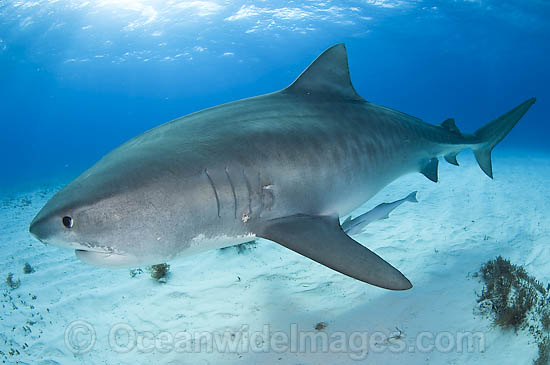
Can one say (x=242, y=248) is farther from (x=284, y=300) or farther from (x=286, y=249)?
(x=284, y=300)

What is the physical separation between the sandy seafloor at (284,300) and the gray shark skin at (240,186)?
136cm

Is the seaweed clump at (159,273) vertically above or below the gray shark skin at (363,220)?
below

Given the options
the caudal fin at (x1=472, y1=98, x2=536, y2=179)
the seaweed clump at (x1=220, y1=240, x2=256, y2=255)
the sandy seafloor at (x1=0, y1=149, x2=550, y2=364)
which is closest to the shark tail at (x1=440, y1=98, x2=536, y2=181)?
the caudal fin at (x1=472, y1=98, x2=536, y2=179)

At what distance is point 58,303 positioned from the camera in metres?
4.75

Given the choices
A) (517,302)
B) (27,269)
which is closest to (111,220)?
(517,302)

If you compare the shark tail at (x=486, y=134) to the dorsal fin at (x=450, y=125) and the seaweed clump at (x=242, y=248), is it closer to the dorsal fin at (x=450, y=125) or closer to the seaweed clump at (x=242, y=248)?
the dorsal fin at (x=450, y=125)

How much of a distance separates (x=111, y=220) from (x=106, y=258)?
0.26 m

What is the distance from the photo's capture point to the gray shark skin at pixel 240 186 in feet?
5.72

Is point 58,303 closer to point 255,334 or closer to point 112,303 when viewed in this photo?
point 112,303

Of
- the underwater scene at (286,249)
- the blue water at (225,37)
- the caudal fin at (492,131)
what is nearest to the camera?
the underwater scene at (286,249)

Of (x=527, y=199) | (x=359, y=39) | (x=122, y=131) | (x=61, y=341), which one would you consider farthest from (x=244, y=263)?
(x=122, y=131)

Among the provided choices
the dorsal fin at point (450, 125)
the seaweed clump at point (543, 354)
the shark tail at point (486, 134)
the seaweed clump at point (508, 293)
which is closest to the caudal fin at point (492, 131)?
the shark tail at point (486, 134)
